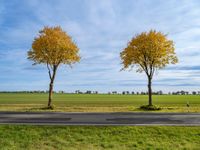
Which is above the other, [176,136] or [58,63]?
[58,63]

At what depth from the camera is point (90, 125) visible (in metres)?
18.2

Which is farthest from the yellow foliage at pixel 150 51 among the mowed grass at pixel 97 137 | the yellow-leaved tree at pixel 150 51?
the mowed grass at pixel 97 137

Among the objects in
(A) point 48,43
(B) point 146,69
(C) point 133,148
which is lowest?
(C) point 133,148

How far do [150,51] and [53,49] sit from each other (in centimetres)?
1178

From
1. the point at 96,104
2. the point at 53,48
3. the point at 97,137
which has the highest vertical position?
the point at 53,48

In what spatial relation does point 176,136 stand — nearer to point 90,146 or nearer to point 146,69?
point 90,146

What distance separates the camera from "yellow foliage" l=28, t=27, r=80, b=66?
125ft

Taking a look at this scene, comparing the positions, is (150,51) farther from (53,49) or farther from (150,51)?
(53,49)

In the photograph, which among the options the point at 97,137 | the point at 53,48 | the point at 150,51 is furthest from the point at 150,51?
the point at 97,137

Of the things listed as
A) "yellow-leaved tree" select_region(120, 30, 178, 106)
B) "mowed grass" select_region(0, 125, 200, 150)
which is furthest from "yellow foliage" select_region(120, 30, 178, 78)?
"mowed grass" select_region(0, 125, 200, 150)

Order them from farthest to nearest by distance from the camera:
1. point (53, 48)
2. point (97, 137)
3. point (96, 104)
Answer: point (96, 104)
point (53, 48)
point (97, 137)

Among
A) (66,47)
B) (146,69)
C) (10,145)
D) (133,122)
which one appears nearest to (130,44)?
(146,69)

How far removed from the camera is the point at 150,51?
129ft

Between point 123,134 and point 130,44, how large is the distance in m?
24.7
